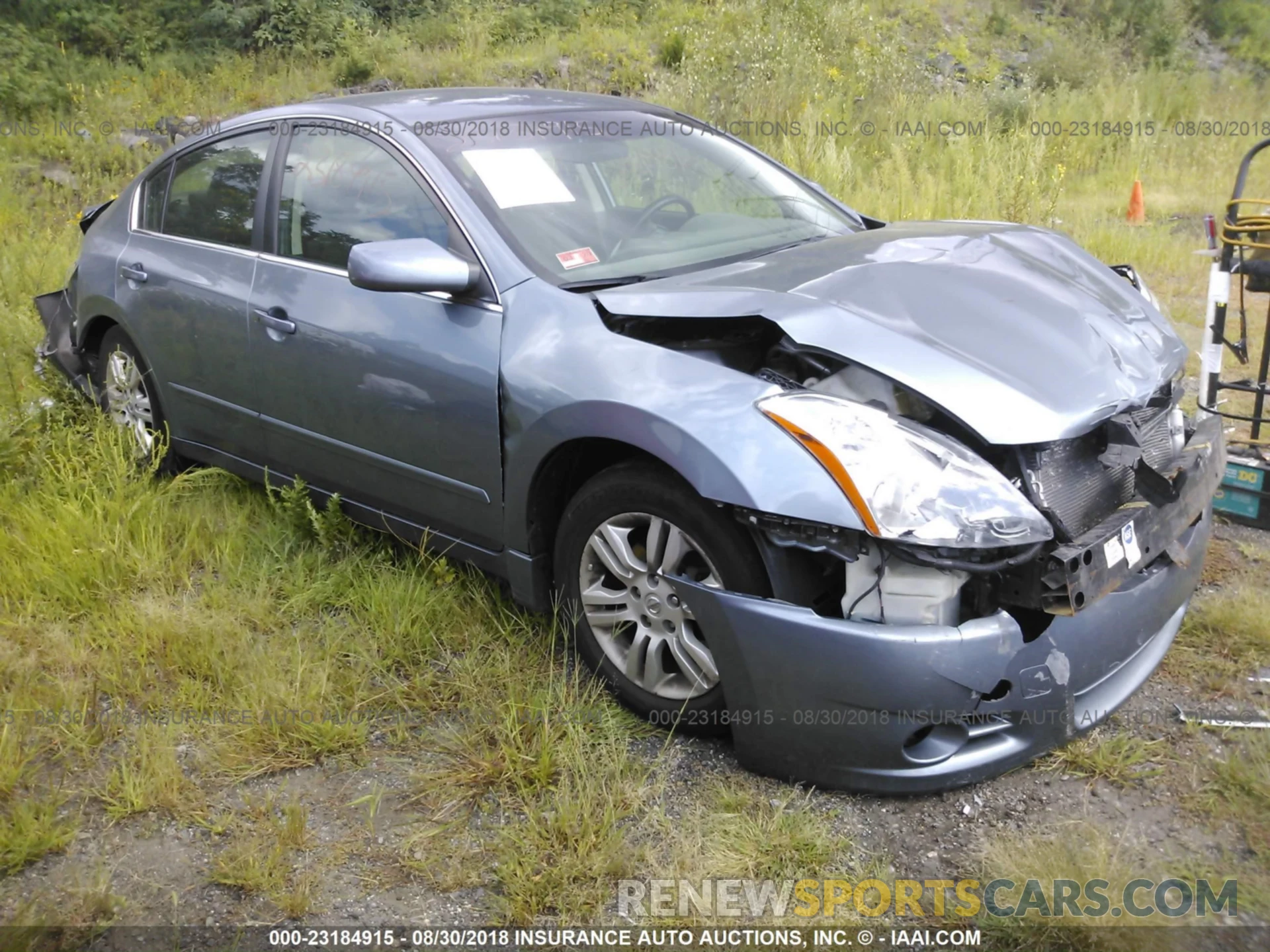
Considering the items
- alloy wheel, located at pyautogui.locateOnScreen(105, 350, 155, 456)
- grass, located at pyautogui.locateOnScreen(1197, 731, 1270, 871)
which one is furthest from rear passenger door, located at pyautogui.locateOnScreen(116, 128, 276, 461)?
grass, located at pyautogui.locateOnScreen(1197, 731, 1270, 871)

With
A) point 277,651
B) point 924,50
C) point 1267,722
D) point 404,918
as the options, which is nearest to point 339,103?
point 277,651

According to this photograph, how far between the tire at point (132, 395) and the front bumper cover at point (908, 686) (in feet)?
9.37

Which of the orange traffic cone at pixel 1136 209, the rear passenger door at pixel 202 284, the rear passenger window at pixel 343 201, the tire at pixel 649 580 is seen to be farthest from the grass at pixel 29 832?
the orange traffic cone at pixel 1136 209

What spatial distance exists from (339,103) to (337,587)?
67.2 inches

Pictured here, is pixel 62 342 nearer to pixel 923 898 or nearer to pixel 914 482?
pixel 914 482

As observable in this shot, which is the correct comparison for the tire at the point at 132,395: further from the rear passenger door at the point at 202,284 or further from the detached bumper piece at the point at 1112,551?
the detached bumper piece at the point at 1112,551

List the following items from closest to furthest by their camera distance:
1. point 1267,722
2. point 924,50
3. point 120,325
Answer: point 1267,722 < point 120,325 < point 924,50

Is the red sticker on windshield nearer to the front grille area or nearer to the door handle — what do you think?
the door handle

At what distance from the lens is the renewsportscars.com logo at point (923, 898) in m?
2.14

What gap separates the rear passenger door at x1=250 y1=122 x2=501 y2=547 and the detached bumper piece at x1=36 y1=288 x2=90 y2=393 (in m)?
1.66

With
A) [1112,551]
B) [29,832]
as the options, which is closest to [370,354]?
[29,832]

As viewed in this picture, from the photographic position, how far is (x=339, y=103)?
3709mm

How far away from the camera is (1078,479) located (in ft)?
8.22

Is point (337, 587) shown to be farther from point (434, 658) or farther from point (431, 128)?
point (431, 128)
